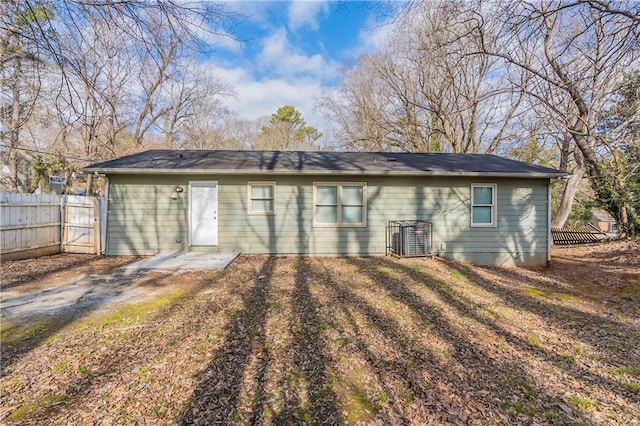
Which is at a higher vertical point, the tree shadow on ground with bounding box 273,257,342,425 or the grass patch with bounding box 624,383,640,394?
the tree shadow on ground with bounding box 273,257,342,425

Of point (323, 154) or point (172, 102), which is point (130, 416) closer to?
point (323, 154)

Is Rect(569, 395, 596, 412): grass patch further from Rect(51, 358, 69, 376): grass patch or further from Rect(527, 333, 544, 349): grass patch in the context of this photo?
Rect(51, 358, 69, 376): grass patch

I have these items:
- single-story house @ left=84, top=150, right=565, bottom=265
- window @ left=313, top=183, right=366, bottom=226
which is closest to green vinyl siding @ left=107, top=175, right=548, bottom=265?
single-story house @ left=84, top=150, right=565, bottom=265

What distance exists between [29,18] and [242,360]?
4086 millimetres

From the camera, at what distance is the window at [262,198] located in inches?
314

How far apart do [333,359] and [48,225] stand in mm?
8327

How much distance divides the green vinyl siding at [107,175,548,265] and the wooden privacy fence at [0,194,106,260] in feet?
2.11

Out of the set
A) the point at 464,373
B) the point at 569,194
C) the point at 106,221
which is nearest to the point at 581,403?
the point at 464,373

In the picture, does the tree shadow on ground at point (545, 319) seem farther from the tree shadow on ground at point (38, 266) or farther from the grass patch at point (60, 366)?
the tree shadow on ground at point (38, 266)

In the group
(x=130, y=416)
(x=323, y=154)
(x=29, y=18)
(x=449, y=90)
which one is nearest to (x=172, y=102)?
(x=323, y=154)

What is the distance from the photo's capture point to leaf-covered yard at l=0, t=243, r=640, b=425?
7.37 ft

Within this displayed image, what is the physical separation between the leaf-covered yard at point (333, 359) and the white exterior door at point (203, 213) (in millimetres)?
2735

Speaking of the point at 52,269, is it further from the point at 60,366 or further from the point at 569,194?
the point at 569,194

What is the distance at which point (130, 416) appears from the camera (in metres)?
2.12
